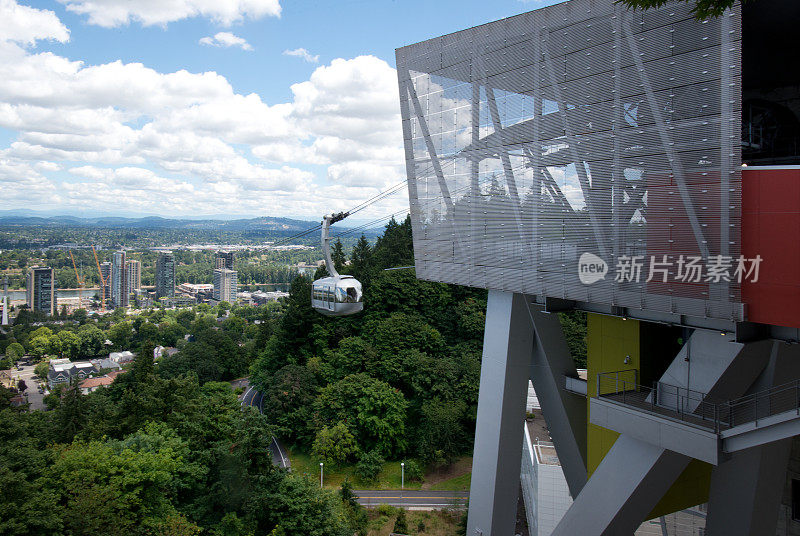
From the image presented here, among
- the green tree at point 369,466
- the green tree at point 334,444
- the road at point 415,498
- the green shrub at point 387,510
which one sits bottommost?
the road at point 415,498

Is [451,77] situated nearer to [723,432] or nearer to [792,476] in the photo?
[723,432]

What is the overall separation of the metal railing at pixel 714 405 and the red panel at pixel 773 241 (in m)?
1.75

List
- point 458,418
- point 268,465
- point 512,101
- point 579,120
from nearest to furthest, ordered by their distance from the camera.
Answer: point 579,120 → point 512,101 → point 268,465 → point 458,418

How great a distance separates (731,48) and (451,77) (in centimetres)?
789

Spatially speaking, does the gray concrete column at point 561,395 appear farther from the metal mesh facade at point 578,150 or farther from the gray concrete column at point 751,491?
the gray concrete column at point 751,491

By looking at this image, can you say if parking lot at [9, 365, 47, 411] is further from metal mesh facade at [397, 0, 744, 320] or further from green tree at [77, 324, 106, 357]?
metal mesh facade at [397, 0, 744, 320]

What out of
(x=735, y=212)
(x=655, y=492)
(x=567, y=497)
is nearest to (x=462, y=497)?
(x=567, y=497)

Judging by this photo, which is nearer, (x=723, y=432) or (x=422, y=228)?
(x=723, y=432)

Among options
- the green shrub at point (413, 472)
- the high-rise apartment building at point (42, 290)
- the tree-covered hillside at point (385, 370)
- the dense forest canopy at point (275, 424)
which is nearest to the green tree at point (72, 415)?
the dense forest canopy at point (275, 424)

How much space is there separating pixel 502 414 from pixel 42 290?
201412 mm

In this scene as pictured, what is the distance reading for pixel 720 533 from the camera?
41.3 ft

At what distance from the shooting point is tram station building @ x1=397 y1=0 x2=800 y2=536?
10383mm

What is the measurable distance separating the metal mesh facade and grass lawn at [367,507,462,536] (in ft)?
61.4

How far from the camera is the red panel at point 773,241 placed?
930cm
